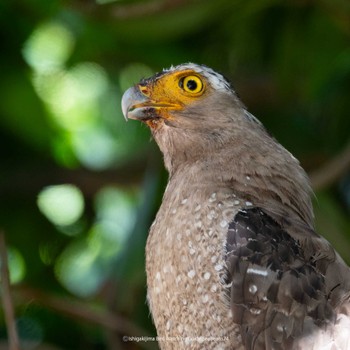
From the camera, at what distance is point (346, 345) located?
6.18m

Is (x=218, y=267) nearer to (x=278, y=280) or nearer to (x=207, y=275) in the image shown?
(x=207, y=275)

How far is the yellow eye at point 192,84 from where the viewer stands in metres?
7.84

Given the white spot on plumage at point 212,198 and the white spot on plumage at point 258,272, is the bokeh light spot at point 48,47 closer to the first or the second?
the white spot on plumage at point 212,198

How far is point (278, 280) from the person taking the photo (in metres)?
6.52

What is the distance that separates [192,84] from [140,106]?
0.38 m

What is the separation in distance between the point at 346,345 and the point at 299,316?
12.7 inches

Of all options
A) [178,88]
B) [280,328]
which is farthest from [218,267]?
[178,88]

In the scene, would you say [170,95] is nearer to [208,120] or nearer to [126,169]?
[208,120]

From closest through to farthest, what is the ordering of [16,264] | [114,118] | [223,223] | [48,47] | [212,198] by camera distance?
[223,223] → [212,198] → [16,264] → [48,47] → [114,118]

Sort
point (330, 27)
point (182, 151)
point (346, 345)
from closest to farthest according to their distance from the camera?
point (346, 345) < point (182, 151) < point (330, 27)

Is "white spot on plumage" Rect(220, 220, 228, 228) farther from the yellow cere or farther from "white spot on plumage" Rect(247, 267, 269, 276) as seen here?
the yellow cere

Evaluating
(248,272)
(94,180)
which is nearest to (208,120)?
(248,272)

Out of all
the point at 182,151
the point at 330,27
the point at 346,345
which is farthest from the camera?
the point at 330,27

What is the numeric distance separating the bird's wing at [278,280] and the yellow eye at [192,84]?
127 centimetres
